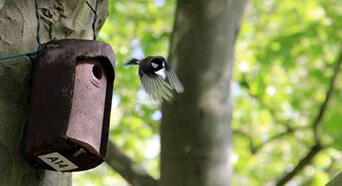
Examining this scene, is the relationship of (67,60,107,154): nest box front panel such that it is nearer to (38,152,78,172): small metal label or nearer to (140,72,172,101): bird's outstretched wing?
(38,152,78,172): small metal label

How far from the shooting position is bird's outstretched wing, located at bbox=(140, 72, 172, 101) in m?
2.13

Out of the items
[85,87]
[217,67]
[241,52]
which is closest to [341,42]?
[241,52]

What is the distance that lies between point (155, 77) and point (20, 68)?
1.99 ft

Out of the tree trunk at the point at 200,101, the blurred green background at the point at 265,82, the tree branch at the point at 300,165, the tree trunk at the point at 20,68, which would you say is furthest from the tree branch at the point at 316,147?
the tree trunk at the point at 20,68

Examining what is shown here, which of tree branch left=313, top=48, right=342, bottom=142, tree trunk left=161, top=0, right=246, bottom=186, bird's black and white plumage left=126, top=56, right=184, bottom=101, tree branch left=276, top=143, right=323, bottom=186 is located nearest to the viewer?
bird's black and white plumage left=126, top=56, right=184, bottom=101

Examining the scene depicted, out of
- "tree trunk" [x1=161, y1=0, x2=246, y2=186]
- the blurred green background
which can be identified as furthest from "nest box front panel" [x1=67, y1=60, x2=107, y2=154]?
the blurred green background

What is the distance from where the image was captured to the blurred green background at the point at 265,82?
18.3 ft

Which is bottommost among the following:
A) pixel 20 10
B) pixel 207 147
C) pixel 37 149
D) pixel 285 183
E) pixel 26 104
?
pixel 285 183

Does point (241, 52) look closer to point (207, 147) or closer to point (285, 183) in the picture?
point (285, 183)

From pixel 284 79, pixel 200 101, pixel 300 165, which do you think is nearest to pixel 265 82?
pixel 284 79

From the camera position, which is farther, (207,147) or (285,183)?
(285,183)

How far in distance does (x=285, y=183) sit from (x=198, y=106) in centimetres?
119

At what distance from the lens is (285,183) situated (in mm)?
3893

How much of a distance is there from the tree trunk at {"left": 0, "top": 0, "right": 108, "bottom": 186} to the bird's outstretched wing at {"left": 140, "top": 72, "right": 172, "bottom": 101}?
36cm
